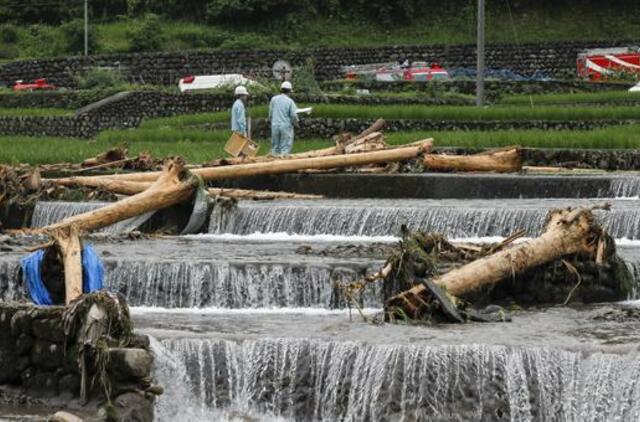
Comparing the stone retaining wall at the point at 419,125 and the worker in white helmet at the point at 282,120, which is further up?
the worker in white helmet at the point at 282,120

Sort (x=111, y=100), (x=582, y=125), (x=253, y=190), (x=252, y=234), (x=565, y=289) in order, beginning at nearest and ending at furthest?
(x=565, y=289), (x=252, y=234), (x=253, y=190), (x=582, y=125), (x=111, y=100)

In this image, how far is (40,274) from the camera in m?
17.9

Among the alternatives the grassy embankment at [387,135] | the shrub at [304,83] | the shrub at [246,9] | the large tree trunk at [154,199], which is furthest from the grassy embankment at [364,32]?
the large tree trunk at [154,199]

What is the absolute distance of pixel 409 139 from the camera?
34.0 m

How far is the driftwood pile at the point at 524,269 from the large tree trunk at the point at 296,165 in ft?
25.5

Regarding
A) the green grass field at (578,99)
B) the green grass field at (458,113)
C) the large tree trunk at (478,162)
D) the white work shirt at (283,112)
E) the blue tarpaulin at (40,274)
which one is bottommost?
the green grass field at (578,99)

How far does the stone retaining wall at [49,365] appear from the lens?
14422mm

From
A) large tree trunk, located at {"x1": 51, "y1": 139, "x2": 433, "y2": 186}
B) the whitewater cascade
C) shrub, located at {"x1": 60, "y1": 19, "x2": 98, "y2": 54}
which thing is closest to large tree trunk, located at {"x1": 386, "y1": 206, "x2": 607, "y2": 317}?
the whitewater cascade

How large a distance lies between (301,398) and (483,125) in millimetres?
22967

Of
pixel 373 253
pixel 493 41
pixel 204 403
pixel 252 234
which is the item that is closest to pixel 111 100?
pixel 493 41

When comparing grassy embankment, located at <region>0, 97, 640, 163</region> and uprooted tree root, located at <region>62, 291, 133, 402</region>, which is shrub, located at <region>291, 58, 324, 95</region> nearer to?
grassy embankment, located at <region>0, 97, 640, 163</region>

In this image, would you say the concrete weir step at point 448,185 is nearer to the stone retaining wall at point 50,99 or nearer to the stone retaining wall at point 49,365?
the stone retaining wall at point 49,365

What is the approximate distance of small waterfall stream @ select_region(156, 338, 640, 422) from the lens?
47.5 ft

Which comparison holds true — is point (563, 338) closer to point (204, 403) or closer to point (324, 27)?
point (204, 403)
